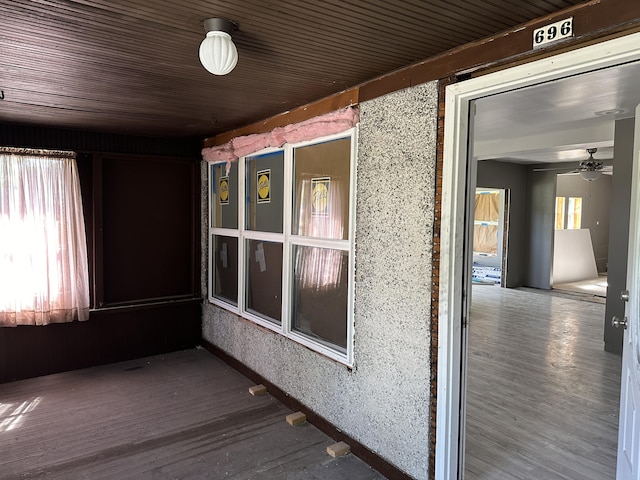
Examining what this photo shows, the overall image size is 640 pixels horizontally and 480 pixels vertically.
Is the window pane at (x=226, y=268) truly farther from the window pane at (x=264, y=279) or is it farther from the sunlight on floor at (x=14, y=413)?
the sunlight on floor at (x=14, y=413)

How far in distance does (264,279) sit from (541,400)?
2.52 m

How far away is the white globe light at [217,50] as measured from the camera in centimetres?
182

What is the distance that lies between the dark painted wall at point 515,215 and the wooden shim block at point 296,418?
681 cm

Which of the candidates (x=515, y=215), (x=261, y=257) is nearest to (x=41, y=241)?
(x=261, y=257)

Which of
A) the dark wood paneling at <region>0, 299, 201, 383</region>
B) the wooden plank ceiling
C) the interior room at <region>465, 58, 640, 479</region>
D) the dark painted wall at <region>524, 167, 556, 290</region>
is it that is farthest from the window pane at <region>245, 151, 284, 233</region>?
the dark painted wall at <region>524, 167, 556, 290</region>

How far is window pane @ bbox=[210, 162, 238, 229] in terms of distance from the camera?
4359 mm

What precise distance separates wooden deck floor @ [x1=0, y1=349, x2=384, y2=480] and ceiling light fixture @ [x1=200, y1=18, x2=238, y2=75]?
2.25 metres

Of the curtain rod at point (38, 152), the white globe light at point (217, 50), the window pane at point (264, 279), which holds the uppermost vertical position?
the white globe light at point (217, 50)

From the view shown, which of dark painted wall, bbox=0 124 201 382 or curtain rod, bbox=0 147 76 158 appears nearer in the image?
curtain rod, bbox=0 147 76 158

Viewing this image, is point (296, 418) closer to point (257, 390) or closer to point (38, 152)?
point (257, 390)

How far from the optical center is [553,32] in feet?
5.67

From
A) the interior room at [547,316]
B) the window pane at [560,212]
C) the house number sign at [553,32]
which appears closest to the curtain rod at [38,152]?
the interior room at [547,316]

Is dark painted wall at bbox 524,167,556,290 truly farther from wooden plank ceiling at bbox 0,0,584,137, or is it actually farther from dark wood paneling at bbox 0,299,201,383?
wooden plank ceiling at bbox 0,0,584,137

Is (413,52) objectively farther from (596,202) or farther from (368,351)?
(596,202)
